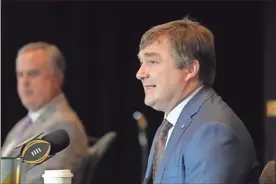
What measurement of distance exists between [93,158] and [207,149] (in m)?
0.87

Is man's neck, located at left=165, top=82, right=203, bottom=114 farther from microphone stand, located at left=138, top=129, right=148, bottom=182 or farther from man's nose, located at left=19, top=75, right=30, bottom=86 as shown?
man's nose, located at left=19, top=75, right=30, bottom=86

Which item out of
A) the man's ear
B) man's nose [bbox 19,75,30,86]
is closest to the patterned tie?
the man's ear

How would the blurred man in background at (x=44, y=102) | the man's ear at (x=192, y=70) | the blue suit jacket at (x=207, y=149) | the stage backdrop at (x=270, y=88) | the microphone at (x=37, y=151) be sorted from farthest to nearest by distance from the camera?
the blurred man in background at (x=44, y=102)
the stage backdrop at (x=270, y=88)
the man's ear at (x=192, y=70)
the microphone at (x=37, y=151)
the blue suit jacket at (x=207, y=149)

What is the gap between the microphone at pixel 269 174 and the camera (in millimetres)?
2018

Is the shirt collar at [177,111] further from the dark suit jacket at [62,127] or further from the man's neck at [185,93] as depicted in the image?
the dark suit jacket at [62,127]

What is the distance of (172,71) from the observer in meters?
1.98

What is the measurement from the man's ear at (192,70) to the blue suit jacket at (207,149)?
0.22 ft

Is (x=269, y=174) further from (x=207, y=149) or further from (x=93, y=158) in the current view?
(x=93, y=158)

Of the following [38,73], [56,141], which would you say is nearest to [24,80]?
[38,73]

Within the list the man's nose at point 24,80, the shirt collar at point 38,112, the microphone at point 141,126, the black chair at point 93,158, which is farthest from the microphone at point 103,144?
the man's nose at point 24,80

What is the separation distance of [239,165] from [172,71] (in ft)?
1.31

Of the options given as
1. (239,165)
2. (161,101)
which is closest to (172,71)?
(161,101)

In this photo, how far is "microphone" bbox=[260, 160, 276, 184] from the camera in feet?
6.62

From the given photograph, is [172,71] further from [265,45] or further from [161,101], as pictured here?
[265,45]
